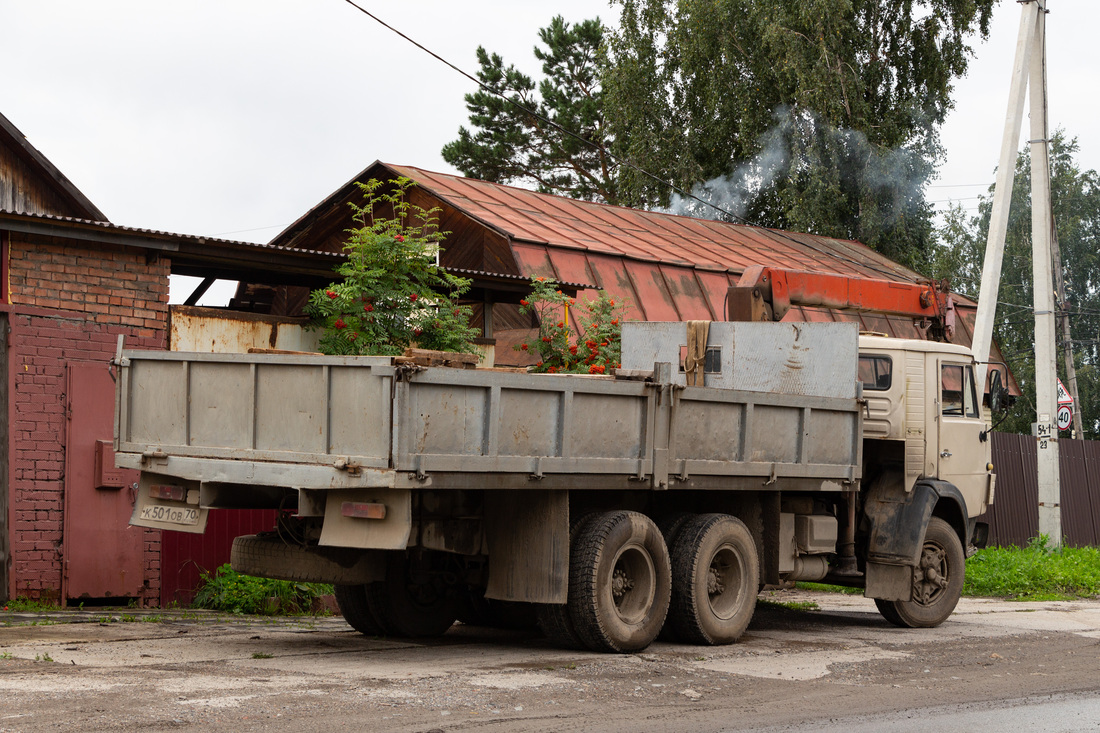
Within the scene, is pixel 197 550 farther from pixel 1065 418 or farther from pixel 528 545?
pixel 1065 418

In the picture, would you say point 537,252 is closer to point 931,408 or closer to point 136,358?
point 931,408

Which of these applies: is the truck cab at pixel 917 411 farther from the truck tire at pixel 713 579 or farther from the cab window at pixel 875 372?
the truck tire at pixel 713 579

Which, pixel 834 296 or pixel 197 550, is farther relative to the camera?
pixel 834 296

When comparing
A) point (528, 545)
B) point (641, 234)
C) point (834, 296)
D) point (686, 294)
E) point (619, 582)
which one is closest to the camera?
point (528, 545)

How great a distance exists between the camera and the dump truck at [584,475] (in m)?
8.15

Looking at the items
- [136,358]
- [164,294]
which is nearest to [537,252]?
[164,294]

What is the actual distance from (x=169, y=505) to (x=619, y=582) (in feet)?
10.9

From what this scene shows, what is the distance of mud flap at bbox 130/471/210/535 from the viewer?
895 centimetres

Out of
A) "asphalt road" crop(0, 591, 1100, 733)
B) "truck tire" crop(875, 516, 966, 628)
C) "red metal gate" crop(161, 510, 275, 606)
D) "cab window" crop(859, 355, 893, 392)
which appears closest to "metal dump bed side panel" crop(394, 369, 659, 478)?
"asphalt road" crop(0, 591, 1100, 733)

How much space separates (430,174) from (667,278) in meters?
4.35

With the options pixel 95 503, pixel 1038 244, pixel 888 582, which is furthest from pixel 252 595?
pixel 1038 244

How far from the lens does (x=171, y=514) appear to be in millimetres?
9055

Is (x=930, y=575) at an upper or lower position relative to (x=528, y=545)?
lower

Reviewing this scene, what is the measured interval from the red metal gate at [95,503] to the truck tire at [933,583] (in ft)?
23.3
